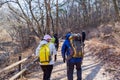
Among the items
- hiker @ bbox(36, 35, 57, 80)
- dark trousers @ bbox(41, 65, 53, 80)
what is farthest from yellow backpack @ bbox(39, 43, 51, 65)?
dark trousers @ bbox(41, 65, 53, 80)

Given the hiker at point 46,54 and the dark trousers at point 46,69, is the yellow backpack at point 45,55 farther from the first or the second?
the dark trousers at point 46,69

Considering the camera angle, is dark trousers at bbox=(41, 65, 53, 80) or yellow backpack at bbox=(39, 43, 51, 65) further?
dark trousers at bbox=(41, 65, 53, 80)

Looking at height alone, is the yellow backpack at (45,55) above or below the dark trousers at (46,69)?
above

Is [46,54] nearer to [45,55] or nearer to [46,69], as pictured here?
[45,55]

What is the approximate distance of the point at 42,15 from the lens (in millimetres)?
37156

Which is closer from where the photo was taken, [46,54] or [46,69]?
[46,54]

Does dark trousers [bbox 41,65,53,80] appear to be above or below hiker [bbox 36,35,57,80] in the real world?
below

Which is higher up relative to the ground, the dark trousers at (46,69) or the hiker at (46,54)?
the hiker at (46,54)

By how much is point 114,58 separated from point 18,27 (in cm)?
3281

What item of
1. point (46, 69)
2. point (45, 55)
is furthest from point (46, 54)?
point (46, 69)

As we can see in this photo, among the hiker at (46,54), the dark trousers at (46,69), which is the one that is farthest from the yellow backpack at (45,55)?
the dark trousers at (46,69)

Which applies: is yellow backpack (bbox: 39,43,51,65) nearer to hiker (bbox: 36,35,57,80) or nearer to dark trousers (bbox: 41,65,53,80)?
hiker (bbox: 36,35,57,80)

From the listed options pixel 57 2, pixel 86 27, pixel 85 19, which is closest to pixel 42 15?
pixel 57 2

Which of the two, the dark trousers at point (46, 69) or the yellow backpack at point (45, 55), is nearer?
the yellow backpack at point (45, 55)
